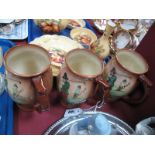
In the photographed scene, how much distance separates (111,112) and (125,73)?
0.12 meters

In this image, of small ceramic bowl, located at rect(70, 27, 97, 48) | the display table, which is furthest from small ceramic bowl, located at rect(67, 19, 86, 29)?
the display table

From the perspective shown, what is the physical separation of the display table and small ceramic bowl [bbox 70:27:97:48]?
0.17m

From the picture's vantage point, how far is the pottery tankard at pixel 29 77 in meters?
0.45

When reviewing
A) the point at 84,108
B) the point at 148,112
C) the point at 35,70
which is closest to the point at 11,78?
the point at 35,70

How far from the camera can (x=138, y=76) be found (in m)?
0.52

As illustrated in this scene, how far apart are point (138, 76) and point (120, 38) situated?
0.23m

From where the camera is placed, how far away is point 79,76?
1.56 ft

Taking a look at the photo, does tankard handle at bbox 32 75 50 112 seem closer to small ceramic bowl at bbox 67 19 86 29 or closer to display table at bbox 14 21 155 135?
display table at bbox 14 21 155 135

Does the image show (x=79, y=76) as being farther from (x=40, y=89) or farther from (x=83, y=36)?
(x=83, y=36)

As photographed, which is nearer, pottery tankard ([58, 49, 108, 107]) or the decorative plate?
pottery tankard ([58, 49, 108, 107])

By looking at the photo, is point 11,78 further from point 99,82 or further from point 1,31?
point 1,31

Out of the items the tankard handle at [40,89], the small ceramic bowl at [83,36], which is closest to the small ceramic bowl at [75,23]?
the small ceramic bowl at [83,36]

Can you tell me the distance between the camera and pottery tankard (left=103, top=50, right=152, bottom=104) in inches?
20.2
